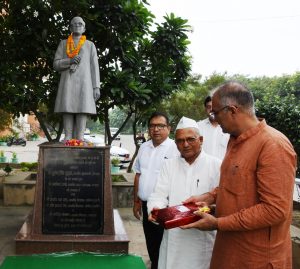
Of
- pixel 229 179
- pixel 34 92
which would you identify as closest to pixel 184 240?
pixel 229 179

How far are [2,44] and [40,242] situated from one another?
17.3ft

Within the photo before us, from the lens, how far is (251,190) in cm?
183

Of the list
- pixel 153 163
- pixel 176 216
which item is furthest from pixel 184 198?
pixel 153 163

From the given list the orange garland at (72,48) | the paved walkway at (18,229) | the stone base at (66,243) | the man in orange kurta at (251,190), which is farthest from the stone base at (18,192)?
the man in orange kurta at (251,190)

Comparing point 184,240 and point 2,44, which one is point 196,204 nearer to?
point 184,240

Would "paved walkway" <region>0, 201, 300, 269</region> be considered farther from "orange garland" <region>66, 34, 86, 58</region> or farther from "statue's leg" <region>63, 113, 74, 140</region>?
"orange garland" <region>66, 34, 86, 58</region>

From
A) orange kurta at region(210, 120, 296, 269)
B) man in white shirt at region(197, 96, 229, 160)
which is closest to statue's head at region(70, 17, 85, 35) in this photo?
man in white shirt at region(197, 96, 229, 160)

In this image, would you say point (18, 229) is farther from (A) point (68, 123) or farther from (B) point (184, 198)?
(B) point (184, 198)

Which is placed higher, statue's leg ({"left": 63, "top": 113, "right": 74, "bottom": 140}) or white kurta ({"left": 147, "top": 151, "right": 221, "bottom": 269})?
statue's leg ({"left": 63, "top": 113, "right": 74, "bottom": 140})

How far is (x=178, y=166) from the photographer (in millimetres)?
2582

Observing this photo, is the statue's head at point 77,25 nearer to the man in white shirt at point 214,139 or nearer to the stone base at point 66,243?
the man in white shirt at point 214,139

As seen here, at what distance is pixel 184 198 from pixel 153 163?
55.7 inches

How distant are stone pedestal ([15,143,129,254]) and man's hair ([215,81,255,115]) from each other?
9.80 feet

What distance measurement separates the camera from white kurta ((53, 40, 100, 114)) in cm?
522
